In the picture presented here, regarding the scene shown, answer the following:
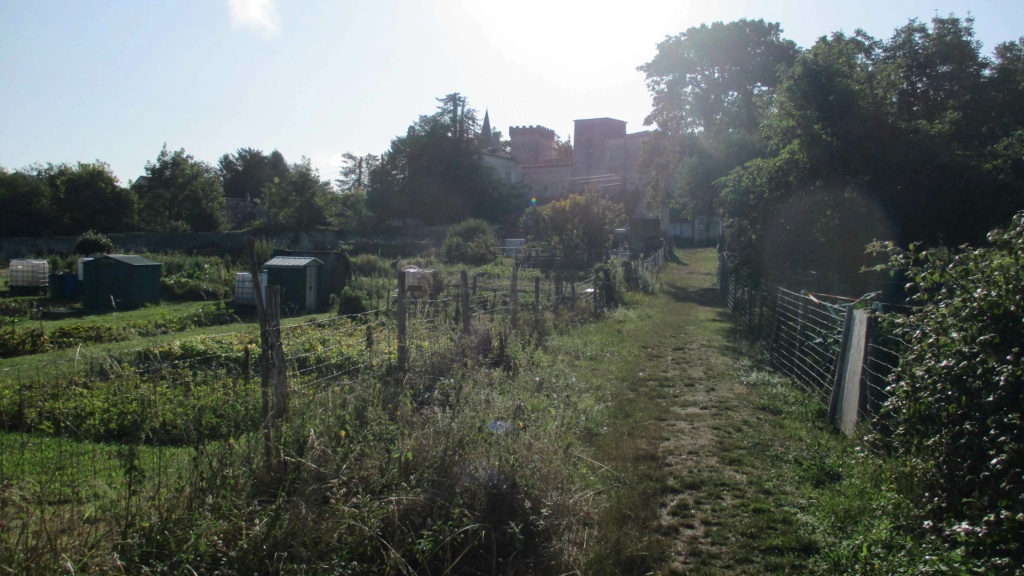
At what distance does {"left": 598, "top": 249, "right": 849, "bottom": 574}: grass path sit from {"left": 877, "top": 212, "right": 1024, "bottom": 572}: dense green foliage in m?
0.93

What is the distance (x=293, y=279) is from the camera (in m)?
23.3

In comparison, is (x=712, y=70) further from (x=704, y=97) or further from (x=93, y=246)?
(x=93, y=246)

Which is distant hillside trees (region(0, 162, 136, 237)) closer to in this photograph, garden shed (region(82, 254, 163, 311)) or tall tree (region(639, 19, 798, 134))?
garden shed (region(82, 254, 163, 311))

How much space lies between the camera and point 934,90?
24594 mm

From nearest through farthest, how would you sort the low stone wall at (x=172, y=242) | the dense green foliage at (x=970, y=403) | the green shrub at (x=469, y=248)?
1. the dense green foliage at (x=970, y=403)
2. the low stone wall at (x=172, y=242)
3. the green shrub at (x=469, y=248)

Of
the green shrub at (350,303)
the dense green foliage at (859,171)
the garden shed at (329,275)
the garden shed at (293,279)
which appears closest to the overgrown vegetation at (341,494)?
the dense green foliage at (859,171)

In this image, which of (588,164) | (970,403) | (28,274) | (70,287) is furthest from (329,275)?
(588,164)

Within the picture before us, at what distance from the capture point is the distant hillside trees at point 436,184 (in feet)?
193

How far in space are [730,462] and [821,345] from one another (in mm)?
3492

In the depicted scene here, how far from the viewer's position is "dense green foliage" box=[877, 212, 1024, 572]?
339 centimetres

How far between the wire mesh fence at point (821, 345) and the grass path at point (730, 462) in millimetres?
418

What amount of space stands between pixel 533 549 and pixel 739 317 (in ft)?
48.2

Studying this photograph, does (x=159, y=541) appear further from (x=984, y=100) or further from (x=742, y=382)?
(x=984, y=100)

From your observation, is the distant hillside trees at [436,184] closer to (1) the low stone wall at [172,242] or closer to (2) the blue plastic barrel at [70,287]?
(1) the low stone wall at [172,242]
